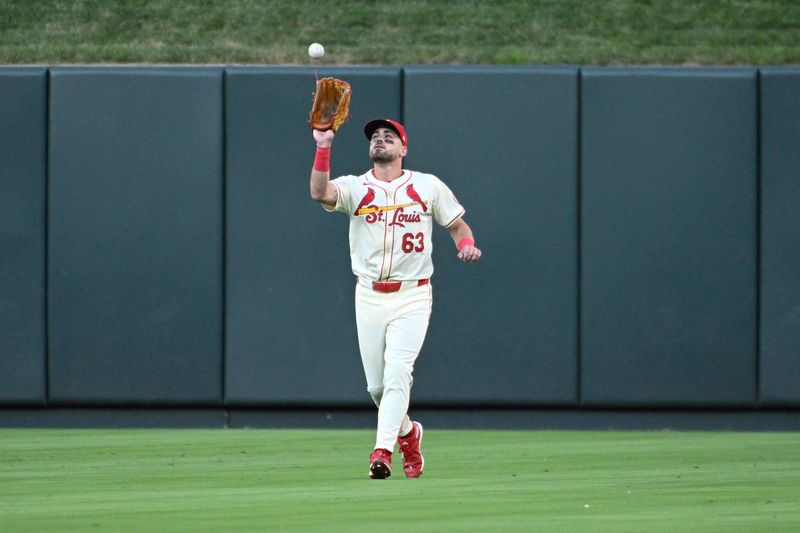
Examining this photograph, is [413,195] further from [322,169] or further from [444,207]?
[322,169]

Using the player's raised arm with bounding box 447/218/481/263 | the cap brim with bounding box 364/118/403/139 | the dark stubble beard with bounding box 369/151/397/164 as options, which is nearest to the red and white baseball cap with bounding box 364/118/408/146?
the cap brim with bounding box 364/118/403/139

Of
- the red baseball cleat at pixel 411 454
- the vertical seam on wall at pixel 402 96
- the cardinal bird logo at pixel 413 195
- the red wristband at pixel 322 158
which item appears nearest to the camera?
the red wristband at pixel 322 158

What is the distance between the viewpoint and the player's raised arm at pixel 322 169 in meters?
6.29

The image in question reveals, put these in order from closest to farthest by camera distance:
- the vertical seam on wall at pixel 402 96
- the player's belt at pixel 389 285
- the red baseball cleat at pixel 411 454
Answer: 1. the red baseball cleat at pixel 411 454
2. the player's belt at pixel 389 285
3. the vertical seam on wall at pixel 402 96

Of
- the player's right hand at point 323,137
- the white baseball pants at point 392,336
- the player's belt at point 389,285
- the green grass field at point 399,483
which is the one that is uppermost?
the player's right hand at point 323,137

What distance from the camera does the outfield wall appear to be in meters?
9.55

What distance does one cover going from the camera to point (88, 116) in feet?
31.8

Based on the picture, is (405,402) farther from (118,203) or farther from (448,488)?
(118,203)

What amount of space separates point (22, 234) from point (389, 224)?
4.05 meters

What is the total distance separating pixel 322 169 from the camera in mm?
6320

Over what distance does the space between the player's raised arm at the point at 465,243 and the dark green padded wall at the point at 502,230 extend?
9.08ft

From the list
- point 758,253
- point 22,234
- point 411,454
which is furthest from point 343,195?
point 758,253

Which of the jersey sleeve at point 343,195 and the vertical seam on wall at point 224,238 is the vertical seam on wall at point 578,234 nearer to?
the vertical seam on wall at point 224,238

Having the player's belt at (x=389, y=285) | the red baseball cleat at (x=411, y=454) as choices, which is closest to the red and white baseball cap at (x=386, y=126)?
the player's belt at (x=389, y=285)
